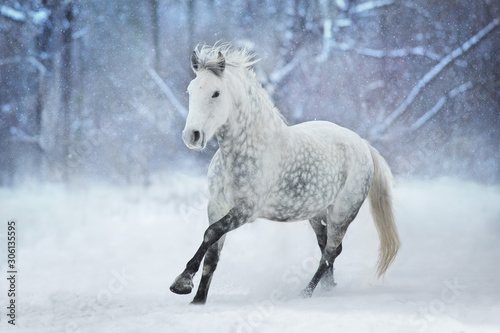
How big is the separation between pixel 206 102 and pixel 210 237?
54 cm

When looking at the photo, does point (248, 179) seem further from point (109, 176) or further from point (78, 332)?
point (109, 176)

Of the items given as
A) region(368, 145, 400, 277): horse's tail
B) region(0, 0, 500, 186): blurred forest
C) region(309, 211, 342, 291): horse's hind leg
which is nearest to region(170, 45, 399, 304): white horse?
region(309, 211, 342, 291): horse's hind leg

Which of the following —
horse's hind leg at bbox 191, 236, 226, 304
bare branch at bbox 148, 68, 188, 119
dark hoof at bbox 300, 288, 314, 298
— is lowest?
dark hoof at bbox 300, 288, 314, 298

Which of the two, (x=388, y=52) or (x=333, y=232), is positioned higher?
(x=388, y=52)

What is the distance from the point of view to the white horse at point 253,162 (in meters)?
2.21

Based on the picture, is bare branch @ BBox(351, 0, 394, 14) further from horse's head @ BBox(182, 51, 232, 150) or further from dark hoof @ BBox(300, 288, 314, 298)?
dark hoof @ BBox(300, 288, 314, 298)

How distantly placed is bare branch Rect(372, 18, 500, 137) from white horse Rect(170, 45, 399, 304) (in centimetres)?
139

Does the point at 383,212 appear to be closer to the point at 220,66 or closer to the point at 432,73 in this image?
the point at 220,66

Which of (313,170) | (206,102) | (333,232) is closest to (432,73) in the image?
(333,232)

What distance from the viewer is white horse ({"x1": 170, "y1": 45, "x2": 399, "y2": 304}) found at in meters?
2.21

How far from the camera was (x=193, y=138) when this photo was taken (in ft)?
6.84

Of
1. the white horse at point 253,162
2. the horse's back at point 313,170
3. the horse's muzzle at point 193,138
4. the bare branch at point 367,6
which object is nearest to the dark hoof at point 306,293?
the white horse at point 253,162

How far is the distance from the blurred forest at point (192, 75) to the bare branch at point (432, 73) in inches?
0.4

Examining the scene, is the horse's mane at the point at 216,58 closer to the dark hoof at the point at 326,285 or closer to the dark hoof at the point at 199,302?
the dark hoof at the point at 199,302
